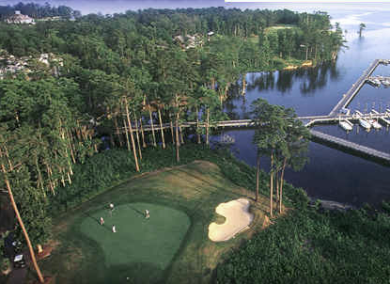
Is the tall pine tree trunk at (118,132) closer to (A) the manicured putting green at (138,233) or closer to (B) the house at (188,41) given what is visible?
(A) the manicured putting green at (138,233)

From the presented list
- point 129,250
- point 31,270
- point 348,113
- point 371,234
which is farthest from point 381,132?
point 31,270

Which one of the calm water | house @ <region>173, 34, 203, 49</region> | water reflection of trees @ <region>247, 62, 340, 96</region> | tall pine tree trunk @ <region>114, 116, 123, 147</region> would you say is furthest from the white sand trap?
house @ <region>173, 34, 203, 49</region>

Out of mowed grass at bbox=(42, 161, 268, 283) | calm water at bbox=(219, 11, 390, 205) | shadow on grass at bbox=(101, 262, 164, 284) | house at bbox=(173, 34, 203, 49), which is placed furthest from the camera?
house at bbox=(173, 34, 203, 49)

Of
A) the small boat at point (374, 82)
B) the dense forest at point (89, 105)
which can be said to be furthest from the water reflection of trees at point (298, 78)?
the small boat at point (374, 82)

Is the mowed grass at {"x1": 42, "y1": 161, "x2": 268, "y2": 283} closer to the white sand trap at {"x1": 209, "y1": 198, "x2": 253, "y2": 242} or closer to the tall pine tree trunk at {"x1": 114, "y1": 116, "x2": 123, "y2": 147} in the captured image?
the white sand trap at {"x1": 209, "y1": 198, "x2": 253, "y2": 242}

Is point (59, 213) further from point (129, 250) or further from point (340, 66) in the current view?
point (340, 66)

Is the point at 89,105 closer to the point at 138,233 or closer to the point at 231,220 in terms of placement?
the point at 138,233

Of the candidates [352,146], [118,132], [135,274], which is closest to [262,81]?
[352,146]
